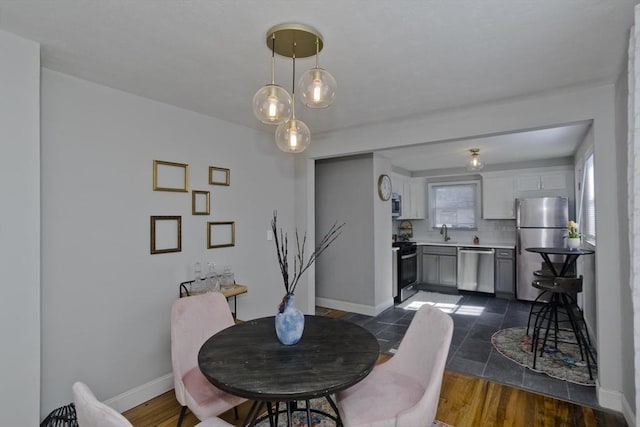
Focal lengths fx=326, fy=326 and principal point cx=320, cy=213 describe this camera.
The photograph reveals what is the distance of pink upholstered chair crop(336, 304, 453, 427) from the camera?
147 cm

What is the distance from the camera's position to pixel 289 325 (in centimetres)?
166

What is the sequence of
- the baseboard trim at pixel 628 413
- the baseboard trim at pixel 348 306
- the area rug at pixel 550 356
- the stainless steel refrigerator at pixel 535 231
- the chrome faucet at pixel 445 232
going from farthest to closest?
1. the chrome faucet at pixel 445 232
2. the stainless steel refrigerator at pixel 535 231
3. the baseboard trim at pixel 348 306
4. the area rug at pixel 550 356
5. the baseboard trim at pixel 628 413

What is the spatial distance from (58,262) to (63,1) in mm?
1580

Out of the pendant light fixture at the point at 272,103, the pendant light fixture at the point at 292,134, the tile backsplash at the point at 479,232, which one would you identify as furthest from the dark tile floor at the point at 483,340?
the pendant light fixture at the point at 272,103

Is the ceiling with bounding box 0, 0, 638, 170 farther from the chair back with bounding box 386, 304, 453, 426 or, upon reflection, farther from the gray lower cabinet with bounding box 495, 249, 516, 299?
the gray lower cabinet with bounding box 495, 249, 516, 299

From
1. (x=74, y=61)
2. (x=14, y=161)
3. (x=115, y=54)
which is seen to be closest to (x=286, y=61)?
(x=115, y=54)

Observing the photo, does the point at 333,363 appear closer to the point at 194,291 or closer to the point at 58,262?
the point at 194,291

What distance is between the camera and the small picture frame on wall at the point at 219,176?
318 cm

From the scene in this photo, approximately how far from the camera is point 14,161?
5.88 ft

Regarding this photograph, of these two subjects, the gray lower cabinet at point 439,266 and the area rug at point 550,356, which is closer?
the area rug at point 550,356

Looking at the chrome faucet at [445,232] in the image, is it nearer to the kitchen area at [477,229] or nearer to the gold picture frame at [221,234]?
the kitchen area at [477,229]

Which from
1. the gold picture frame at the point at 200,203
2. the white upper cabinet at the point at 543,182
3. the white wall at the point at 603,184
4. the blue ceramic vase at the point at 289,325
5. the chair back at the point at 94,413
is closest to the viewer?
the chair back at the point at 94,413

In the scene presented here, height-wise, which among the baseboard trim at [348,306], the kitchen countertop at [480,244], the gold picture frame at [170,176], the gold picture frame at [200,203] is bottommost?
Answer: the baseboard trim at [348,306]

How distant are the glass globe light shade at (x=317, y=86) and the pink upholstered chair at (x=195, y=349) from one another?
1513mm
